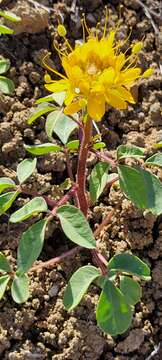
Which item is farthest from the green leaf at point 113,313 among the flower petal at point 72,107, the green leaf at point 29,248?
the flower petal at point 72,107

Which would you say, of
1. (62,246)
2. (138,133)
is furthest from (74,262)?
(138,133)

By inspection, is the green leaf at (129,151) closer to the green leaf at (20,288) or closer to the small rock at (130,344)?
the green leaf at (20,288)

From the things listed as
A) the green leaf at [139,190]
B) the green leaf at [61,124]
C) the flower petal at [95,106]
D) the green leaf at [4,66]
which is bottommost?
the green leaf at [139,190]

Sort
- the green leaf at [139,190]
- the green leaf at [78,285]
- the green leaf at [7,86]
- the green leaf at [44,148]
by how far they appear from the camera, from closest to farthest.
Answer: the green leaf at [78,285] < the green leaf at [139,190] < the green leaf at [44,148] < the green leaf at [7,86]

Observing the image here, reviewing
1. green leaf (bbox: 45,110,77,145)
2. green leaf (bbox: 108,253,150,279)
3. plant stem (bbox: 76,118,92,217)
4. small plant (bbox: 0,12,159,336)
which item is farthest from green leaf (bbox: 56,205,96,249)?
green leaf (bbox: 45,110,77,145)

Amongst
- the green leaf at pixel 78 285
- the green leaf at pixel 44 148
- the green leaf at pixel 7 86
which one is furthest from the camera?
the green leaf at pixel 7 86

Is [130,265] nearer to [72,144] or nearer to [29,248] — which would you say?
[29,248]
